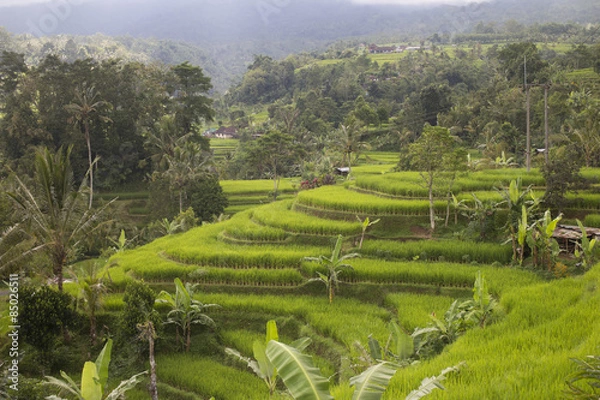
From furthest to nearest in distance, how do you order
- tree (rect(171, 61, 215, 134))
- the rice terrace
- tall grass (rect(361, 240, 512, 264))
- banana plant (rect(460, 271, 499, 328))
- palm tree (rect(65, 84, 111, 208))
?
tree (rect(171, 61, 215, 134)) → palm tree (rect(65, 84, 111, 208)) → tall grass (rect(361, 240, 512, 264)) → banana plant (rect(460, 271, 499, 328)) → the rice terrace

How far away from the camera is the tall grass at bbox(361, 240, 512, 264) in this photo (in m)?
12.2

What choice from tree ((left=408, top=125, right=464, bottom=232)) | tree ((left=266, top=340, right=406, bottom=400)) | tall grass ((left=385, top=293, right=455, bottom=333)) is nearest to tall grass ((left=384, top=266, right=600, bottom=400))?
tree ((left=266, top=340, right=406, bottom=400))

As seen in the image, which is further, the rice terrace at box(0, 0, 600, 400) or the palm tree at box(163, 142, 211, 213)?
the palm tree at box(163, 142, 211, 213)

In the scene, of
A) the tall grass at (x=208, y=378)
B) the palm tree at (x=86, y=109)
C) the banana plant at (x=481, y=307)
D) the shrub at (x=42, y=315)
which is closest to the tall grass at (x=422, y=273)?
the banana plant at (x=481, y=307)

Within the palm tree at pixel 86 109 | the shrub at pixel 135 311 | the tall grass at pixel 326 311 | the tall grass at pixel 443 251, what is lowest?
the tall grass at pixel 326 311

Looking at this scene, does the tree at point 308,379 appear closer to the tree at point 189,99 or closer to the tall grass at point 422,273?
the tall grass at point 422,273

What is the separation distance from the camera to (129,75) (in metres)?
32.6

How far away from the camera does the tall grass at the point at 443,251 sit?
1225cm

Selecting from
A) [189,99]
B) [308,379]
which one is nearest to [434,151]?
[308,379]

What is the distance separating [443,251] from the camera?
12625 millimetres

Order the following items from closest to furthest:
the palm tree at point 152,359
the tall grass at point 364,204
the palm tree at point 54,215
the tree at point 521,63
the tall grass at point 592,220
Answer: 1. the palm tree at point 152,359
2. the palm tree at point 54,215
3. the tall grass at point 592,220
4. the tall grass at point 364,204
5. the tree at point 521,63

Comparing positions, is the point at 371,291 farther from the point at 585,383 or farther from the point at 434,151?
the point at 585,383

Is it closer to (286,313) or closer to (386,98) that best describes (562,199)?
(286,313)

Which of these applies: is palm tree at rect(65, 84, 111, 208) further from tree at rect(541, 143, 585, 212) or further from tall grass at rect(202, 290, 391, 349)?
tree at rect(541, 143, 585, 212)
